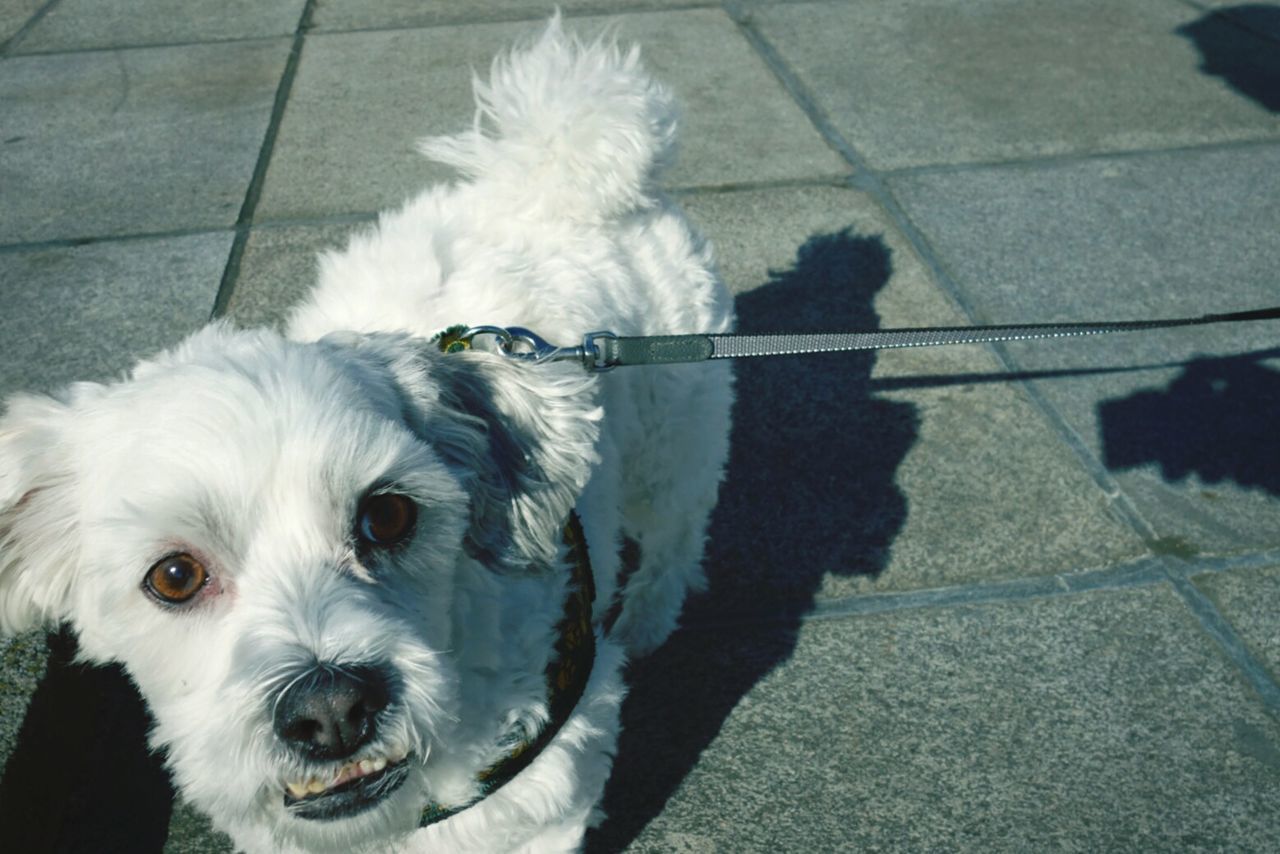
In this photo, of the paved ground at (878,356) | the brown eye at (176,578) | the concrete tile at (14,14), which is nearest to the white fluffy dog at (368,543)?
the brown eye at (176,578)

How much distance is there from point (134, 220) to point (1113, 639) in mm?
4939

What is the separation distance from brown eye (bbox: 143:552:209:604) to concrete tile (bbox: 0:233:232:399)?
2544 millimetres

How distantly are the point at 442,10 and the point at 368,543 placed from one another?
713 cm

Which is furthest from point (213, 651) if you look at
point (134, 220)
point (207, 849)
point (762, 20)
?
point (762, 20)

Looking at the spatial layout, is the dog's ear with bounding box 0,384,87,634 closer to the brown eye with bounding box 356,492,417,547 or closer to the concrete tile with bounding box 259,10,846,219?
the brown eye with bounding box 356,492,417,547

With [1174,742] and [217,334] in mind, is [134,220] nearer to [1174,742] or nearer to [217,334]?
[217,334]

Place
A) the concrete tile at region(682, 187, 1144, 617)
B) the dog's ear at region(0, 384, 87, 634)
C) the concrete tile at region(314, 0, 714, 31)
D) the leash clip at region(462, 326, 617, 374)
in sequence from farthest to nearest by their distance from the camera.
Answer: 1. the concrete tile at region(314, 0, 714, 31)
2. the concrete tile at region(682, 187, 1144, 617)
3. the leash clip at region(462, 326, 617, 374)
4. the dog's ear at region(0, 384, 87, 634)

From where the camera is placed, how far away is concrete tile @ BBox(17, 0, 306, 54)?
24.5ft

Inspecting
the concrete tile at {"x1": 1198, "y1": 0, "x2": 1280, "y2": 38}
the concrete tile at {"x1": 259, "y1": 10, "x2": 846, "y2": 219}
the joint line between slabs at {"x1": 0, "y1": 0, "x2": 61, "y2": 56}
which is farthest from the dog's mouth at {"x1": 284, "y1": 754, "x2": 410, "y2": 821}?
the concrete tile at {"x1": 1198, "y1": 0, "x2": 1280, "y2": 38}

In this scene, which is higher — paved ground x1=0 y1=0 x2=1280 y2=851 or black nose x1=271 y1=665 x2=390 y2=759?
black nose x1=271 y1=665 x2=390 y2=759

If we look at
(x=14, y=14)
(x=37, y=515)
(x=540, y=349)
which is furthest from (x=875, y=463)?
(x=14, y=14)

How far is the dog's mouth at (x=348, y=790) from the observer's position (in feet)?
5.83

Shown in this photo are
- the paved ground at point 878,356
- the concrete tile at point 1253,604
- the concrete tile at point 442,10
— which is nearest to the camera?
the paved ground at point 878,356

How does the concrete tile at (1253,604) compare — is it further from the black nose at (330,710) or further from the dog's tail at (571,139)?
the black nose at (330,710)
